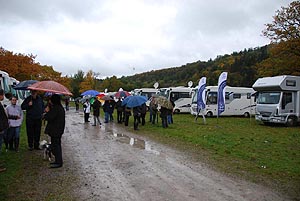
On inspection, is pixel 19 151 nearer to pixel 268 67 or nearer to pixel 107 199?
pixel 107 199

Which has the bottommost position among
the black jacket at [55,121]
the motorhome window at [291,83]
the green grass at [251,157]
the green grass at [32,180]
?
the green grass at [251,157]

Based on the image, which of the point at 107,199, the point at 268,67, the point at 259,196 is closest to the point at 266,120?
the point at 268,67

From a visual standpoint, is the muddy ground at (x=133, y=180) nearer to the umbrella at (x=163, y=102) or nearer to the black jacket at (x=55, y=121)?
the black jacket at (x=55, y=121)

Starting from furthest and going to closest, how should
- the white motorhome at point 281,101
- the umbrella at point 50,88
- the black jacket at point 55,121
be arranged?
the white motorhome at point 281,101, the umbrella at point 50,88, the black jacket at point 55,121

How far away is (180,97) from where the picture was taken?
28094 millimetres

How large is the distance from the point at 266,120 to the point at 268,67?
11867mm

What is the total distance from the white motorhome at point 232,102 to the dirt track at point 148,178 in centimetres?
1601

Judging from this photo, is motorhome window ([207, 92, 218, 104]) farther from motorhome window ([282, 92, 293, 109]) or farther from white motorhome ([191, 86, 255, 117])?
motorhome window ([282, 92, 293, 109])

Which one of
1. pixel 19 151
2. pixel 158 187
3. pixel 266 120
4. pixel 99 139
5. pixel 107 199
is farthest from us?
pixel 266 120

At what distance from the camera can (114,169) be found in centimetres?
678

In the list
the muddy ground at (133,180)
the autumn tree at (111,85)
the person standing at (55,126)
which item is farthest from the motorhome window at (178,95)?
the autumn tree at (111,85)

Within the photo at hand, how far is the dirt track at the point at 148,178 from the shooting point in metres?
5.05

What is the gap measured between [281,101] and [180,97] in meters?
11.6

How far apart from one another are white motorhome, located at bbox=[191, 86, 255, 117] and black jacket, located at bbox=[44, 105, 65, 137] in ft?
60.7
